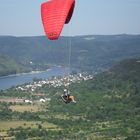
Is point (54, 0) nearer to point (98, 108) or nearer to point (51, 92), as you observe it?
point (98, 108)

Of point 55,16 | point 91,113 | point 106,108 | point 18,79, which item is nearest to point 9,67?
point 18,79

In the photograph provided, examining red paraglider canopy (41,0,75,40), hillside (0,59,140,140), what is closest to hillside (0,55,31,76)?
hillside (0,59,140,140)

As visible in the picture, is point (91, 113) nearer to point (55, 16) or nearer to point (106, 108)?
point (106, 108)

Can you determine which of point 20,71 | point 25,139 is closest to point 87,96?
point 25,139

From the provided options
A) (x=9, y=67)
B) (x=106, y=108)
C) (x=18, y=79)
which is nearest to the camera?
(x=106, y=108)

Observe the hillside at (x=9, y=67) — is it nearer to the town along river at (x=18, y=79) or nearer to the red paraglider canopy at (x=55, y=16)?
the town along river at (x=18, y=79)

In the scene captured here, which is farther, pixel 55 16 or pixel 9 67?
pixel 9 67

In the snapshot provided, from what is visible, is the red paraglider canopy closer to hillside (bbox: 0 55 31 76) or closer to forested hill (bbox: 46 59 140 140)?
forested hill (bbox: 46 59 140 140)

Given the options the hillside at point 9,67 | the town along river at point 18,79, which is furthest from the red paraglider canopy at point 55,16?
the hillside at point 9,67
